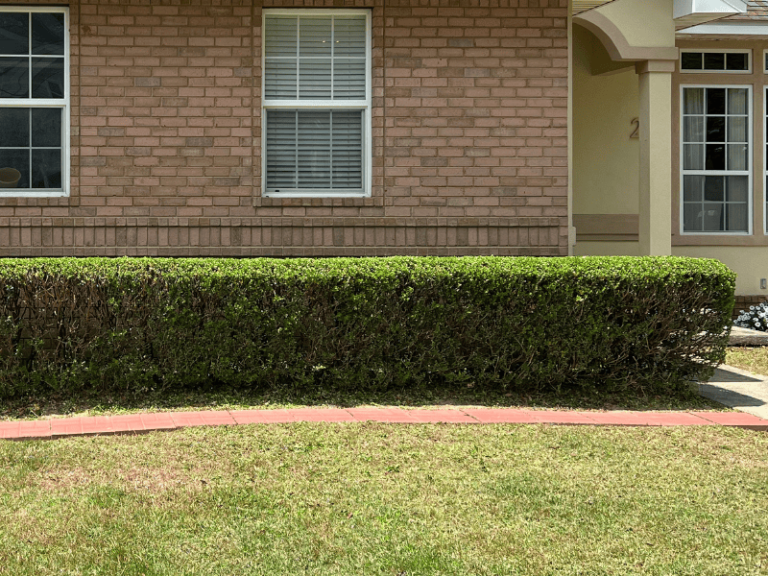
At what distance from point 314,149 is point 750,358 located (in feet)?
16.4

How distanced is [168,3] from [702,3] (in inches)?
199

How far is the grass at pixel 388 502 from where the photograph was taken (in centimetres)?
367

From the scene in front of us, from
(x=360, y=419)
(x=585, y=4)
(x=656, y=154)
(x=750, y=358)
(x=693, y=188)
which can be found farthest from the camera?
(x=693, y=188)

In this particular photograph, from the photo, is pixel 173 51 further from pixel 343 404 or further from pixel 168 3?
pixel 343 404

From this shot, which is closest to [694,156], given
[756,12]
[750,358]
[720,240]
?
[720,240]

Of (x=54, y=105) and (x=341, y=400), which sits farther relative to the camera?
(x=54, y=105)

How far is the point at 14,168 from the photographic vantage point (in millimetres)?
8180

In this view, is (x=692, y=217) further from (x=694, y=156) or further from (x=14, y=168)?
(x=14, y=168)

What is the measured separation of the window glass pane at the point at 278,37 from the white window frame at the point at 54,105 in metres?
1.82

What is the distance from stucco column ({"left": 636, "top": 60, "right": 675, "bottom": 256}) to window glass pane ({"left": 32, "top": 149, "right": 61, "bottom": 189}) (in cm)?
578

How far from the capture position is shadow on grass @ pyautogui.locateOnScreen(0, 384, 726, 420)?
21.0 feet

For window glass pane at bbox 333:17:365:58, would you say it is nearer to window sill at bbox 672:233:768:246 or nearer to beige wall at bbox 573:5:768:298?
beige wall at bbox 573:5:768:298

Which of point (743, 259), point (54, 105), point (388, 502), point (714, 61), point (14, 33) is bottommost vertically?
point (388, 502)

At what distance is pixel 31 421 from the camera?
19.7 ft
